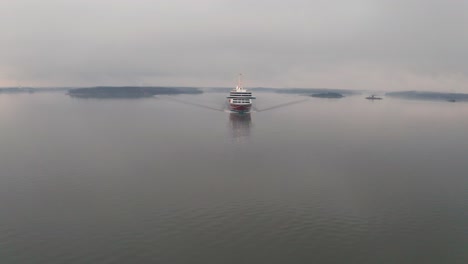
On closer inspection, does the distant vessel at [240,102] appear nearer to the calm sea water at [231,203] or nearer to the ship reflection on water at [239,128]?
the ship reflection on water at [239,128]

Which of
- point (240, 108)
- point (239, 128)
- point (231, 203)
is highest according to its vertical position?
point (240, 108)

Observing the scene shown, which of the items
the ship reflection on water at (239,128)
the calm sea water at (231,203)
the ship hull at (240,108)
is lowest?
the calm sea water at (231,203)

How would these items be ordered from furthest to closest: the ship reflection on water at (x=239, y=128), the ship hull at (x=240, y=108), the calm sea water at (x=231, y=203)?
the ship hull at (x=240, y=108) < the ship reflection on water at (x=239, y=128) < the calm sea water at (x=231, y=203)

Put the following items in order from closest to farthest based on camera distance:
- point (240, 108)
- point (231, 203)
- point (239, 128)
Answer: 1. point (231, 203)
2. point (239, 128)
3. point (240, 108)

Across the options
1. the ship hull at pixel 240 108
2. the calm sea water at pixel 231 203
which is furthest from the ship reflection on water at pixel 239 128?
the calm sea water at pixel 231 203

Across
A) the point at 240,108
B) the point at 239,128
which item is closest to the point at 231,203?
the point at 239,128

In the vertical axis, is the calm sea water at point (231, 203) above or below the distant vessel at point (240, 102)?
below

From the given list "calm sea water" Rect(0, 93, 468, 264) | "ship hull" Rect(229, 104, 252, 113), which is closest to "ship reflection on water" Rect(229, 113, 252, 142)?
"ship hull" Rect(229, 104, 252, 113)

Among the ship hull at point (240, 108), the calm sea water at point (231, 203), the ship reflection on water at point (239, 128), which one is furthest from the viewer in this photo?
the ship hull at point (240, 108)

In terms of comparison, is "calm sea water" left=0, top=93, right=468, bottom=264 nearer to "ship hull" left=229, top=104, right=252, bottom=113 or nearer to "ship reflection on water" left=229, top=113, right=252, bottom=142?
"ship reflection on water" left=229, top=113, right=252, bottom=142

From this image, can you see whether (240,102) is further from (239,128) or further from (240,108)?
(239,128)
